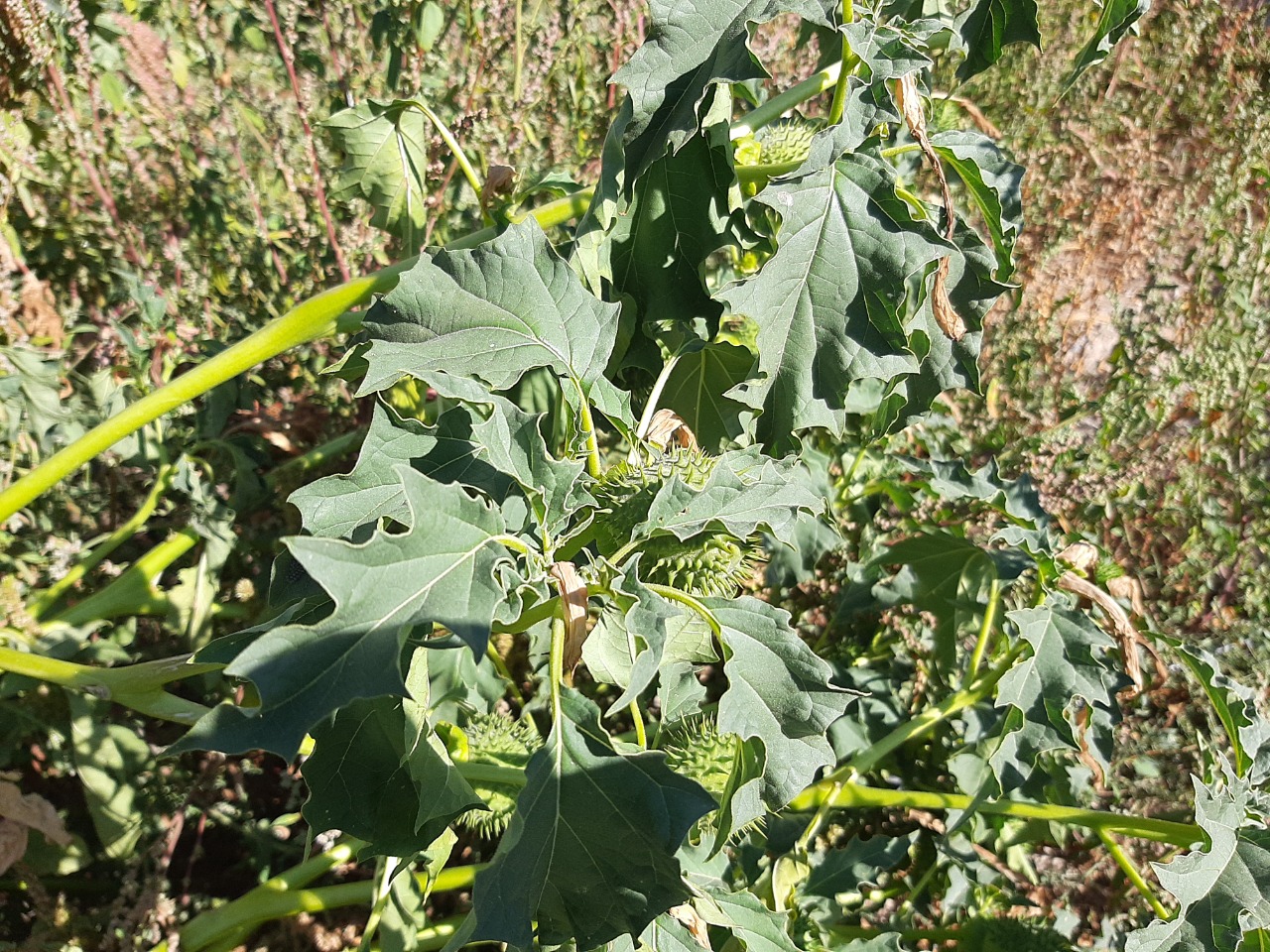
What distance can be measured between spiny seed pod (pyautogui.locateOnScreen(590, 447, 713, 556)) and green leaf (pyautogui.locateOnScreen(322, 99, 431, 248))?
0.78 metres

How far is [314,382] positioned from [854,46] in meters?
1.59

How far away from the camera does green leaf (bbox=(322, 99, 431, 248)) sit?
1.57 meters

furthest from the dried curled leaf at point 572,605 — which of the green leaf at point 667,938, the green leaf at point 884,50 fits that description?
the green leaf at point 884,50

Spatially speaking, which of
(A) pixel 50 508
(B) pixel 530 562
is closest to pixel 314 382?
(A) pixel 50 508

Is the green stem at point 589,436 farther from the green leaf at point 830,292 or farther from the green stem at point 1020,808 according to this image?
the green stem at point 1020,808

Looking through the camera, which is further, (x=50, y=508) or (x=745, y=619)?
(x=50, y=508)

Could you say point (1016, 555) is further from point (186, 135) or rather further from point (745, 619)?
point (186, 135)

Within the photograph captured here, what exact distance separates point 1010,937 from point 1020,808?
28 cm

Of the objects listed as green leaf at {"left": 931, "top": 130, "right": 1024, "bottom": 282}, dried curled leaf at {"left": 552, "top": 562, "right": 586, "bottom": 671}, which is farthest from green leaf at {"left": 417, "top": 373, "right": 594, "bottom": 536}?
green leaf at {"left": 931, "top": 130, "right": 1024, "bottom": 282}

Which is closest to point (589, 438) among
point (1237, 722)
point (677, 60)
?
point (677, 60)

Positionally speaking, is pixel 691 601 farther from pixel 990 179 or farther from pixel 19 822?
pixel 19 822

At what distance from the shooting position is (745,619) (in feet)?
3.37

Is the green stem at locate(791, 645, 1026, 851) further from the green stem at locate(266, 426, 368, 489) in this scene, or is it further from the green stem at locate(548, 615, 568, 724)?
the green stem at locate(266, 426, 368, 489)

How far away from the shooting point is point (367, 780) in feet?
3.64
